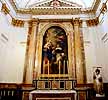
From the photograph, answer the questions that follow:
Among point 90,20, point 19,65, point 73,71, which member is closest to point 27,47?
point 19,65

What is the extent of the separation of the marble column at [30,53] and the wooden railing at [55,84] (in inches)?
16.5

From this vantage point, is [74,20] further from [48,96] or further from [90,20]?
[48,96]

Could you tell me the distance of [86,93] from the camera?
8.33m

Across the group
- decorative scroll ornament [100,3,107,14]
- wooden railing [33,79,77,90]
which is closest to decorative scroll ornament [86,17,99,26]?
decorative scroll ornament [100,3,107,14]

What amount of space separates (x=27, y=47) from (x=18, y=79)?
167cm

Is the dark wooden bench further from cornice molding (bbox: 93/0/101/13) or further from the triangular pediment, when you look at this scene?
cornice molding (bbox: 93/0/101/13)

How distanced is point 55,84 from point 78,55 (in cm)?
182

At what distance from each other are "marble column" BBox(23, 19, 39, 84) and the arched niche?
48cm

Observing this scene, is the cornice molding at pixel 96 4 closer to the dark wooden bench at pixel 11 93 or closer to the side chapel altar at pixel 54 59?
the side chapel altar at pixel 54 59

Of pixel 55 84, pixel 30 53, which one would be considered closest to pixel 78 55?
pixel 55 84

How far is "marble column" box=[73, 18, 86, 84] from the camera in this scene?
28.6ft

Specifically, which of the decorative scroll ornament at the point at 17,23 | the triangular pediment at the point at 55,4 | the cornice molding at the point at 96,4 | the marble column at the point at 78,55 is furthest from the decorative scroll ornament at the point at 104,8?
the decorative scroll ornament at the point at 17,23

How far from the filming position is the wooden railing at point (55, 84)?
8.55 metres

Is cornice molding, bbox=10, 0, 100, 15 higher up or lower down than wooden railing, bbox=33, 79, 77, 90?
higher up
